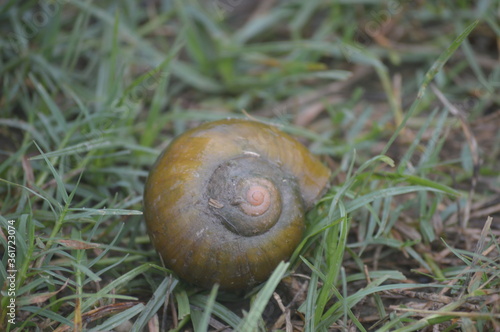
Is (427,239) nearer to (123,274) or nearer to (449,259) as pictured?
(449,259)

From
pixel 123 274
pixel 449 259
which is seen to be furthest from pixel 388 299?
pixel 123 274

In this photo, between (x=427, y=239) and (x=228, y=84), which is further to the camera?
(x=228, y=84)

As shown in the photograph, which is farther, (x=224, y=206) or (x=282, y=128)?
(x=282, y=128)

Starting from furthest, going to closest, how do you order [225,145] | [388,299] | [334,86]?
[334,86], [388,299], [225,145]
